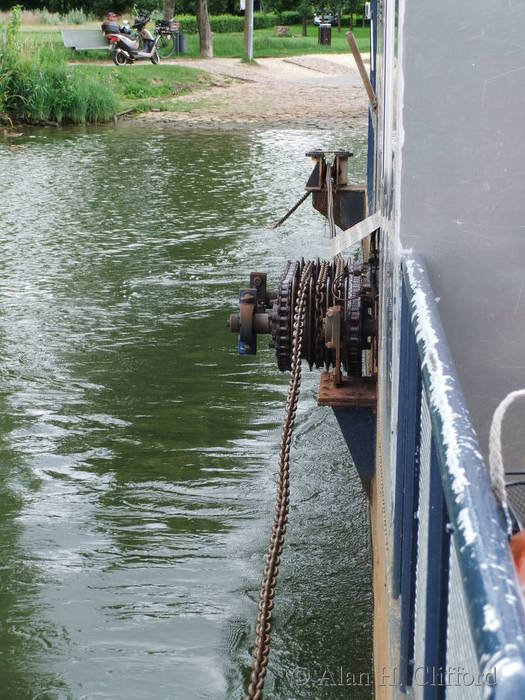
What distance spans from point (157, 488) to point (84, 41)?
30.1 m

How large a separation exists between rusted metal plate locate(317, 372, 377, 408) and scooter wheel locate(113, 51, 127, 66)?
28304mm

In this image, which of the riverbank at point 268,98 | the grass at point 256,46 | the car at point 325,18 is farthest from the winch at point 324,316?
the car at point 325,18

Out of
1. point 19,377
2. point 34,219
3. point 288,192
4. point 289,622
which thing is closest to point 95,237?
point 34,219

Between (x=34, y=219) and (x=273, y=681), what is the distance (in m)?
9.80

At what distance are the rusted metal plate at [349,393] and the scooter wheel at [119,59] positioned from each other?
28.3 meters

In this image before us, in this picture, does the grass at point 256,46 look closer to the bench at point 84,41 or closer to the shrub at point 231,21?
the bench at point 84,41

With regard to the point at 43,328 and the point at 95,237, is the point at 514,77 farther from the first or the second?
the point at 95,237

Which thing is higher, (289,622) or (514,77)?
(514,77)

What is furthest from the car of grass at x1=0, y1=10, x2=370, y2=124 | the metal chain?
the metal chain

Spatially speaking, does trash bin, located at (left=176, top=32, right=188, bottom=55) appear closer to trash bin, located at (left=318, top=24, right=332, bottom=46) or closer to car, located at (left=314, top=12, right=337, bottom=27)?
trash bin, located at (left=318, top=24, right=332, bottom=46)

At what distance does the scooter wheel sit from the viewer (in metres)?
31.9

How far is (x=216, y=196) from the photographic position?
48.1 ft

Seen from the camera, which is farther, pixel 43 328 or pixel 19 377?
pixel 43 328

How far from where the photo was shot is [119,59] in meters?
32.1
